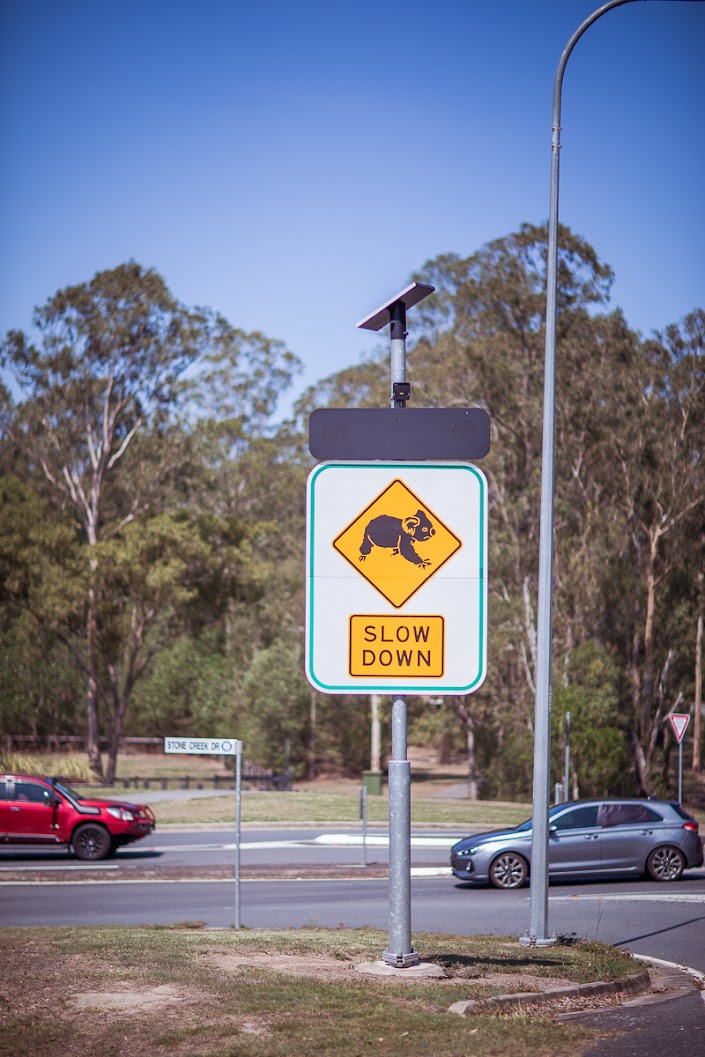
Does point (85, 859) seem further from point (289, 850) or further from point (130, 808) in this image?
point (289, 850)

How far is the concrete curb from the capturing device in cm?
853

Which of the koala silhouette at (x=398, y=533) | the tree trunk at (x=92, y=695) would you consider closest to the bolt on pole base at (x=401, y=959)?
the koala silhouette at (x=398, y=533)

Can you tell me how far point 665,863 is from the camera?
807 inches

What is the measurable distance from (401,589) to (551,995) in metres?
3.07

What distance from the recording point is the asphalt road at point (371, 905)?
14531 millimetres

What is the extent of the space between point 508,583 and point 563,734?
26.5ft

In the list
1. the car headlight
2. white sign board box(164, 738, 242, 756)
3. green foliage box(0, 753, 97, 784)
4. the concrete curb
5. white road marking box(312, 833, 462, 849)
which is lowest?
white road marking box(312, 833, 462, 849)

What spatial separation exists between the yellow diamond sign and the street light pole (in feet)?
14.3

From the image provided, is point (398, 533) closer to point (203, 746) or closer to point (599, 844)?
point (203, 746)

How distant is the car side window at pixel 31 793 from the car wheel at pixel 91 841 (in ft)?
2.87

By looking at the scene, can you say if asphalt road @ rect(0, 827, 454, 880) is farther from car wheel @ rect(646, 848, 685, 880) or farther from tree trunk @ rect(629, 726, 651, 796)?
tree trunk @ rect(629, 726, 651, 796)

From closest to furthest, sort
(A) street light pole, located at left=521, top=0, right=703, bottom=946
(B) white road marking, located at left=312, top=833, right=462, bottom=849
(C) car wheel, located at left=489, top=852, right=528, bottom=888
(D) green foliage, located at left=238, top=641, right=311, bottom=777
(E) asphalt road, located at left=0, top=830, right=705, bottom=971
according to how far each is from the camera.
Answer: (A) street light pole, located at left=521, top=0, right=703, bottom=946
(E) asphalt road, located at left=0, top=830, right=705, bottom=971
(C) car wheel, located at left=489, top=852, right=528, bottom=888
(B) white road marking, located at left=312, top=833, right=462, bottom=849
(D) green foliage, located at left=238, top=641, right=311, bottom=777

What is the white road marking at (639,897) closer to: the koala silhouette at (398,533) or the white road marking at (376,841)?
the white road marking at (376,841)

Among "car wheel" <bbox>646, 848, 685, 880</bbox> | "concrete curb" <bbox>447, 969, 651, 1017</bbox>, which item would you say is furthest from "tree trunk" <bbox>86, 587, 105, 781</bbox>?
"concrete curb" <bbox>447, 969, 651, 1017</bbox>
